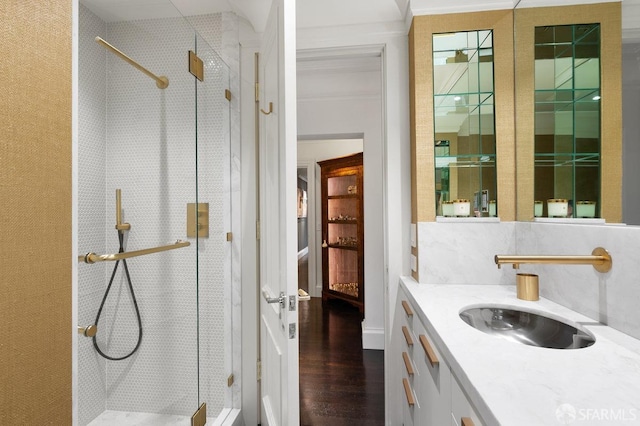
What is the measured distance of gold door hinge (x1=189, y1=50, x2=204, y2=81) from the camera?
62.3 inches

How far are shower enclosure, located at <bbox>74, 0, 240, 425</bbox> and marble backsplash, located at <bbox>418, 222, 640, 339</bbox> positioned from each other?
120 cm

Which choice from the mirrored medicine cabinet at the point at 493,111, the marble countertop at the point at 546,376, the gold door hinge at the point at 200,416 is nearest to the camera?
the marble countertop at the point at 546,376

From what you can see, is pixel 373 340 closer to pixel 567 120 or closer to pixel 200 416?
pixel 200 416

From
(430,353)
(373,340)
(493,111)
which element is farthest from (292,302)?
(373,340)

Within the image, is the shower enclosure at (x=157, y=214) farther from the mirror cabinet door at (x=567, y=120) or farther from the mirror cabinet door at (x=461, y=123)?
the mirror cabinet door at (x=567, y=120)

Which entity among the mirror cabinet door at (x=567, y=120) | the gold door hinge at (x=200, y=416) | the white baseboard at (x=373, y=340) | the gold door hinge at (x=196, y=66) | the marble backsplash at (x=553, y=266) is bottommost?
the white baseboard at (x=373, y=340)

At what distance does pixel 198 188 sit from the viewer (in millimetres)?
1648

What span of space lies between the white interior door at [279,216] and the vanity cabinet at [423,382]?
1.58 feet

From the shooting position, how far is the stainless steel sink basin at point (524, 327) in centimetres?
101

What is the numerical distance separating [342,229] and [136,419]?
9.96 feet

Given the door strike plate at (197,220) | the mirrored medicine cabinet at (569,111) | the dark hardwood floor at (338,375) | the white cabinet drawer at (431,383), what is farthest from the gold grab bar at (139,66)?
the dark hardwood floor at (338,375)

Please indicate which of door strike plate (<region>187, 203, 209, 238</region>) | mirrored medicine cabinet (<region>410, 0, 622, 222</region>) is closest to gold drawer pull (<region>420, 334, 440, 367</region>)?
mirrored medicine cabinet (<region>410, 0, 622, 222</region>)

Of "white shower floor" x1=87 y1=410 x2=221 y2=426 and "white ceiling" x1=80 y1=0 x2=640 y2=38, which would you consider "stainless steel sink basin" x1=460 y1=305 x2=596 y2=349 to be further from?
"white shower floor" x1=87 y1=410 x2=221 y2=426

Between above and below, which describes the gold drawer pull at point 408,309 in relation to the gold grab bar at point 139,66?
below
